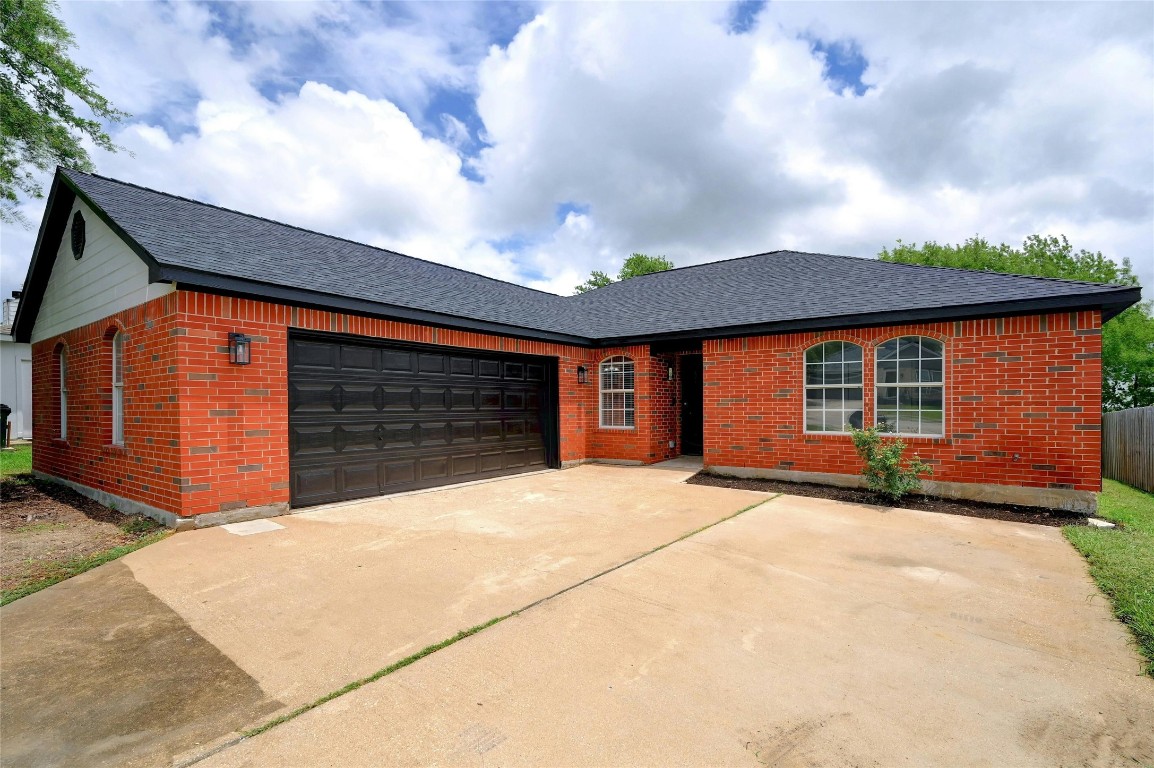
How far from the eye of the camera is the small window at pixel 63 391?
29.3ft

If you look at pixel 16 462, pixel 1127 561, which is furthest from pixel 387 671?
pixel 16 462

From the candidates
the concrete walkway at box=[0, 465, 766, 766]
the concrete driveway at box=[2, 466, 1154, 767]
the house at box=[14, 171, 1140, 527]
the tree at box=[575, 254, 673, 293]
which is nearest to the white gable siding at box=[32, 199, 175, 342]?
the house at box=[14, 171, 1140, 527]

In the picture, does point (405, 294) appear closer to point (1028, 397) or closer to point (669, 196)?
point (1028, 397)

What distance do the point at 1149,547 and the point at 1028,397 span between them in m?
2.57

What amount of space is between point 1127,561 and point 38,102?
2126cm

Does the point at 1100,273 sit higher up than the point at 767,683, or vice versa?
the point at 1100,273

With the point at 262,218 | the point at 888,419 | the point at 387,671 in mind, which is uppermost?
the point at 262,218

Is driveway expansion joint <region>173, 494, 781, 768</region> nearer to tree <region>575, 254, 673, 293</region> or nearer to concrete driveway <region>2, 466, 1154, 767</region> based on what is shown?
concrete driveway <region>2, 466, 1154, 767</region>

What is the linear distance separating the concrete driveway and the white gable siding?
3.69m

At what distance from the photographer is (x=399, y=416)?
7930mm

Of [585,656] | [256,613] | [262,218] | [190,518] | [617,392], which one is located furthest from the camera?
[617,392]

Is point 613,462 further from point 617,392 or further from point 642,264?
point 642,264

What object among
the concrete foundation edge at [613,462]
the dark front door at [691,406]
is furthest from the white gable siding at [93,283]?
the dark front door at [691,406]

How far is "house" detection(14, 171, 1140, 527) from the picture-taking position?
6133mm
